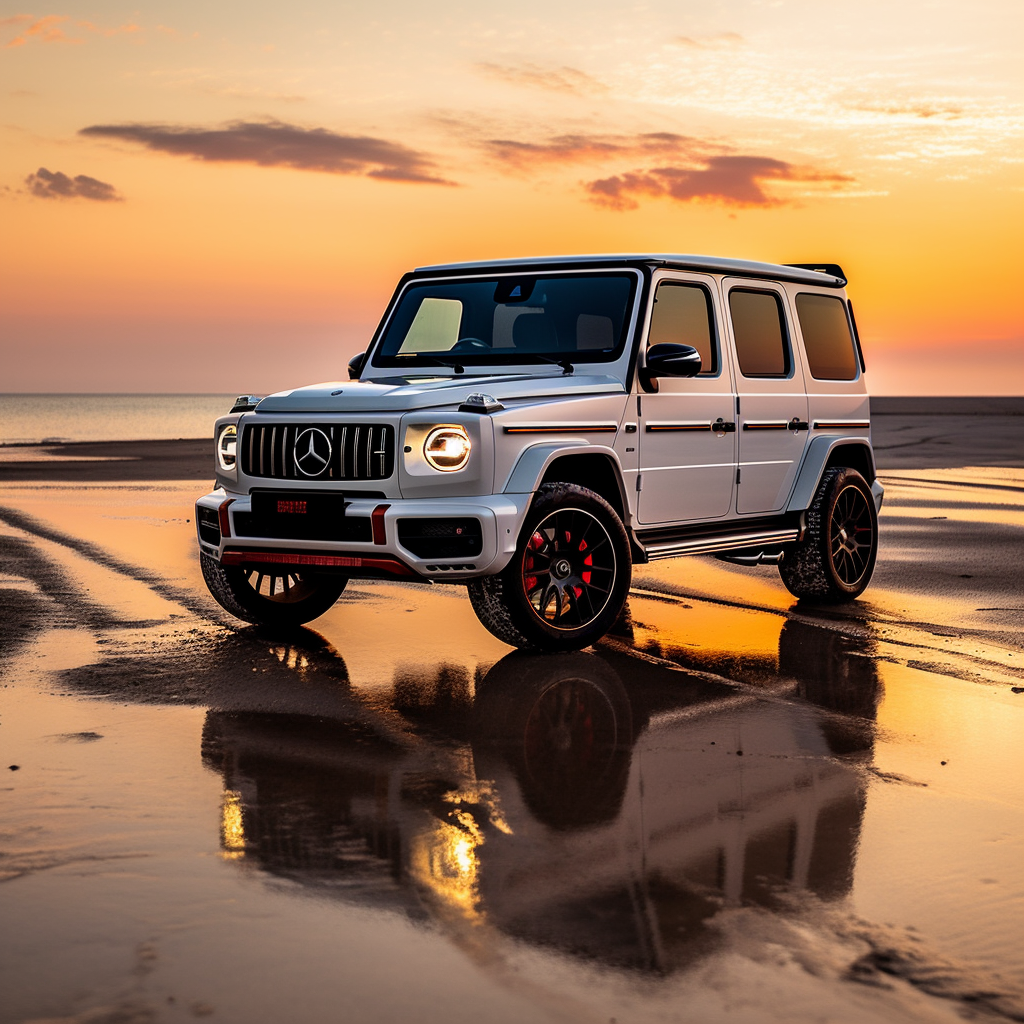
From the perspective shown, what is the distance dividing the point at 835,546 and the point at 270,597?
12.9ft

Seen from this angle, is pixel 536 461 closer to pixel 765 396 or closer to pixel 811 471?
pixel 765 396

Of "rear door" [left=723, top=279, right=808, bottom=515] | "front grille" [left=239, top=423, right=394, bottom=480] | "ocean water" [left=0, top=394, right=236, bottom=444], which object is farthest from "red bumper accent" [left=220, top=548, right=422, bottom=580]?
"ocean water" [left=0, top=394, right=236, bottom=444]

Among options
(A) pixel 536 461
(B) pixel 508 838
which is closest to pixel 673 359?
(A) pixel 536 461

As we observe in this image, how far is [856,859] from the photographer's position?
13.8 feet

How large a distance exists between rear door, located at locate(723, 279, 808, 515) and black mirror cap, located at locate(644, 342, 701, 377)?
1.10 meters

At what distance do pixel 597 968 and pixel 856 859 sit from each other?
1.20 meters

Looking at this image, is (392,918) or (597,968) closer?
(597,968)

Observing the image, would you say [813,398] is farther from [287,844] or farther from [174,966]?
[174,966]

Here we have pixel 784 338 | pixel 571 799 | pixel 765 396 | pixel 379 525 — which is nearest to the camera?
pixel 571 799

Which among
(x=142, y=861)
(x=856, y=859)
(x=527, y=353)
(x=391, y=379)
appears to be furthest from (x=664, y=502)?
(x=142, y=861)

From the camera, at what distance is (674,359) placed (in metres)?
7.85

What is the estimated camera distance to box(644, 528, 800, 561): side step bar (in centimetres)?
827

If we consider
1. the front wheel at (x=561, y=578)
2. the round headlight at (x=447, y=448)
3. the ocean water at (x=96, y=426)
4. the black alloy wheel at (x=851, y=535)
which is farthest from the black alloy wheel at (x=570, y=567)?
the ocean water at (x=96, y=426)

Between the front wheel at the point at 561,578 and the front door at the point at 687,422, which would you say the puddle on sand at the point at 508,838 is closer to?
the front wheel at the point at 561,578
